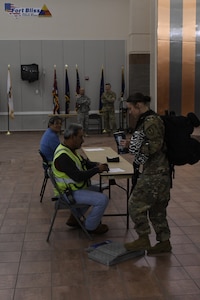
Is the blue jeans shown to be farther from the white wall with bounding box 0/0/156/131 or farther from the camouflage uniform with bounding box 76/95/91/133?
the white wall with bounding box 0/0/156/131

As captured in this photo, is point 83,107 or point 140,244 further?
point 83,107

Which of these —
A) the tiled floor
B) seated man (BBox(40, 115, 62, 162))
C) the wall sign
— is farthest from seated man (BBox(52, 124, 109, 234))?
the wall sign

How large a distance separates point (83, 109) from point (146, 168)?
1112cm

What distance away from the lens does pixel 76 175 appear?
434cm

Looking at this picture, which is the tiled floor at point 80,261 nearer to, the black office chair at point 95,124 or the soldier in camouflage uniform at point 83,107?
the soldier in camouflage uniform at point 83,107

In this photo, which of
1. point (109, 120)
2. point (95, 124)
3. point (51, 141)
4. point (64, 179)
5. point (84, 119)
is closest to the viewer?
point (64, 179)

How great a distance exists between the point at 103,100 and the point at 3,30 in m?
4.34

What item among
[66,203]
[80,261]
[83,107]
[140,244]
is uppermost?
[83,107]

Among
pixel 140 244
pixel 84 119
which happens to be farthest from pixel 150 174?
pixel 84 119

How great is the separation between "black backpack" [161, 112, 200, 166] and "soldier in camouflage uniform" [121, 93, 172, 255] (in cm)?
8

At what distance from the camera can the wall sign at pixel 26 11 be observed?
15.4 m

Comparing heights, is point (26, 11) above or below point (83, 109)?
above

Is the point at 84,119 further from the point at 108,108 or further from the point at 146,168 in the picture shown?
the point at 146,168

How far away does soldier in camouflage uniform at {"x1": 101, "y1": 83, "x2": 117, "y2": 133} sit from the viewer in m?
14.8
